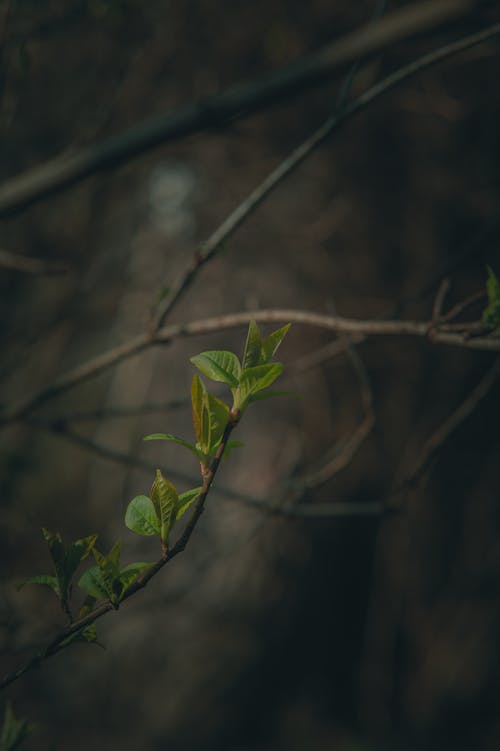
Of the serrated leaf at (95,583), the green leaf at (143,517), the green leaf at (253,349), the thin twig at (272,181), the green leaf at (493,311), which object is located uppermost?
the thin twig at (272,181)

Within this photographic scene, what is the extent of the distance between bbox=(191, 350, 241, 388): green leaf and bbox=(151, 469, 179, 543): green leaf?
12cm

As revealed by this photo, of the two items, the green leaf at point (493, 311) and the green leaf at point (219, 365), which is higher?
the green leaf at point (493, 311)

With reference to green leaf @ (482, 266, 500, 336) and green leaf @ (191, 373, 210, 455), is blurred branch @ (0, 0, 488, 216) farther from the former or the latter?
green leaf @ (191, 373, 210, 455)

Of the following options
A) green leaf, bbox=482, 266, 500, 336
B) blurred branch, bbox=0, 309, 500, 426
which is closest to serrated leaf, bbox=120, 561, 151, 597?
blurred branch, bbox=0, 309, 500, 426

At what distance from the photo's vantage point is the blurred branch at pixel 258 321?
2.41 ft

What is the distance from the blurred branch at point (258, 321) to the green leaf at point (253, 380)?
30 centimetres

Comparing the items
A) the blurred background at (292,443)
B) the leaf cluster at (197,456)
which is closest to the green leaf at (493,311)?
the leaf cluster at (197,456)

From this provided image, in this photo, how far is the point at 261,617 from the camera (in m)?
2.69

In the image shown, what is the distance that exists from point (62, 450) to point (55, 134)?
176 cm

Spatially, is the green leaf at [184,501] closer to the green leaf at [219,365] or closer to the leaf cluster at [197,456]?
the leaf cluster at [197,456]

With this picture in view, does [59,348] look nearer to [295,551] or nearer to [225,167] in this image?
[225,167]

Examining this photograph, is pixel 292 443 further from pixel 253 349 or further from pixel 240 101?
pixel 253 349

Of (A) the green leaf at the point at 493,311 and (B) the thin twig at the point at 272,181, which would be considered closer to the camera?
(A) the green leaf at the point at 493,311

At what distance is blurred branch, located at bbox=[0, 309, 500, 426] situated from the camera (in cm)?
74
